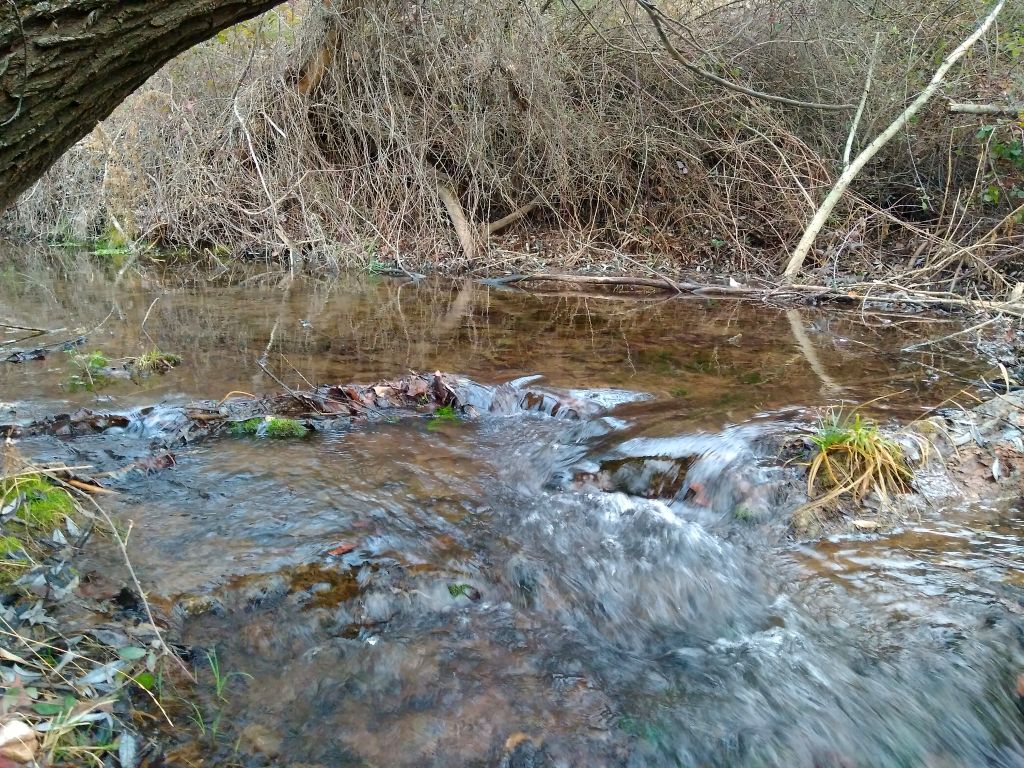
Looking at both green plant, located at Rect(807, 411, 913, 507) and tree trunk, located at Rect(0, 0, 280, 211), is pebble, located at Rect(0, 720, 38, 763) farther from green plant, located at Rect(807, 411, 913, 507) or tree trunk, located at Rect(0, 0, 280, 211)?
green plant, located at Rect(807, 411, 913, 507)

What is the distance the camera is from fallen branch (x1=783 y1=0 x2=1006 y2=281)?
6.77 m

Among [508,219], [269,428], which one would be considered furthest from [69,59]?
[508,219]

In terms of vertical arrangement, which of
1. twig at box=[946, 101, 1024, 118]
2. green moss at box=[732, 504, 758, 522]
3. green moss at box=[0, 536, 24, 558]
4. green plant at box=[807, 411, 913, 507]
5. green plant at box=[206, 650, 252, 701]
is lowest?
green moss at box=[732, 504, 758, 522]

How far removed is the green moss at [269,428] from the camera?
3.49m

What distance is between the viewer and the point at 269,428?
11.5 ft

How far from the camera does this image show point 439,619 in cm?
225

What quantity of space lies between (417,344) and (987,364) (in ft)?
13.0

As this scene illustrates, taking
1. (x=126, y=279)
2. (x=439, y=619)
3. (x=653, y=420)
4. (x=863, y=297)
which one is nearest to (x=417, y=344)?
(x=653, y=420)

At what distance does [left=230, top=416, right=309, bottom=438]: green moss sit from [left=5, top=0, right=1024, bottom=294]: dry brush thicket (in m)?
6.03

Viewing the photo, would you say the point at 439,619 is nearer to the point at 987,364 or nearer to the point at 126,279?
the point at 987,364

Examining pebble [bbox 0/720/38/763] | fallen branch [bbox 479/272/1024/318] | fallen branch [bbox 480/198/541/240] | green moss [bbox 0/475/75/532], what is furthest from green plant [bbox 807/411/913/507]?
fallen branch [bbox 480/198/541/240]

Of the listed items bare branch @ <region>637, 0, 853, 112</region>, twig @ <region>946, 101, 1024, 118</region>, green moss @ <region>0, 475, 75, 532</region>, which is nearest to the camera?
green moss @ <region>0, 475, 75, 532</region>

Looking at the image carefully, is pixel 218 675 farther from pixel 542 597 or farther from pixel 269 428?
pixel 269 428

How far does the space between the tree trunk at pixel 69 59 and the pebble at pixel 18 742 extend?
4.17 feet
